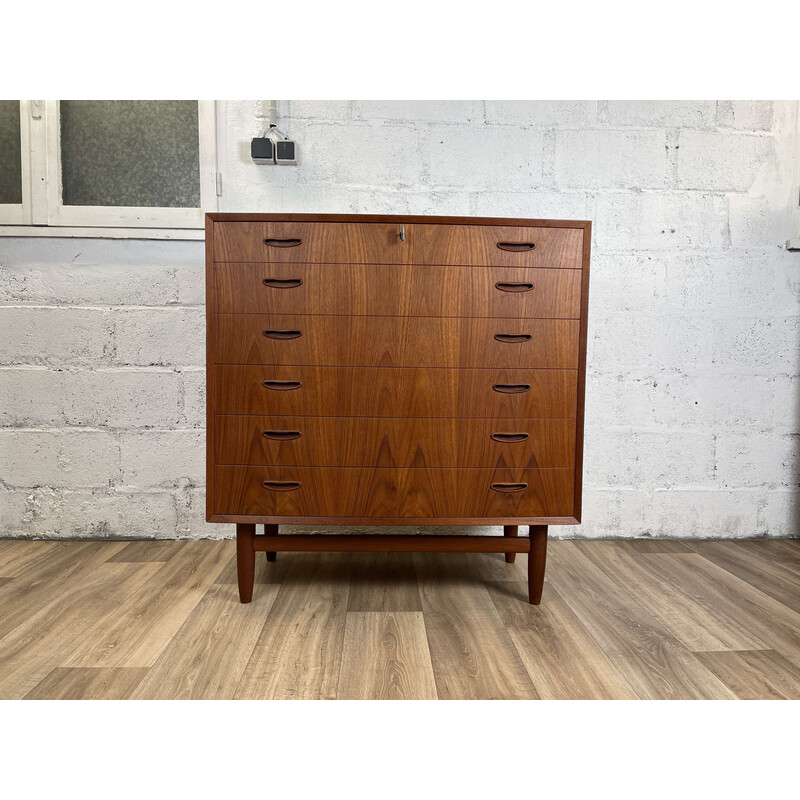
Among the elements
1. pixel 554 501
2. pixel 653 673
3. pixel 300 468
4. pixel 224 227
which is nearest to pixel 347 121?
Answer: pixel 224 227

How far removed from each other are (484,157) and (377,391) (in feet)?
3.60

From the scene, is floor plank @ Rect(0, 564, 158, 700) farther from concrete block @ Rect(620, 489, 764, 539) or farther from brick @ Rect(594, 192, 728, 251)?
brick @ Rect(594, 192, 728, 251)

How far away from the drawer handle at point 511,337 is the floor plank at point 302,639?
830 mm

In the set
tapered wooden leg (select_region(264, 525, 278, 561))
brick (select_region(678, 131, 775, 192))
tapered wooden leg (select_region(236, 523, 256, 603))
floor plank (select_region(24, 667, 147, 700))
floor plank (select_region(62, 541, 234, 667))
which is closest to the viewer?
floor plank (select_region(24, 667, 147, 700))

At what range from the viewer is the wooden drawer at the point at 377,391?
1.64 m

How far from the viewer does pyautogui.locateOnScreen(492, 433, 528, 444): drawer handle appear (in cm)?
165

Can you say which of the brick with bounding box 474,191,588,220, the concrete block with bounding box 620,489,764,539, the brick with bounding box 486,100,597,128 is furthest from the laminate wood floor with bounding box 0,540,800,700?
the brick with bounding box 486,100,597,128

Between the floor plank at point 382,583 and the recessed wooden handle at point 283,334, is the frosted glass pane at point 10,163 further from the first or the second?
the floor plank at point 382,583


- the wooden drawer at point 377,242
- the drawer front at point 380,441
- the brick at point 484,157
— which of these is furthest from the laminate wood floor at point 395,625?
the brick at point 484,157

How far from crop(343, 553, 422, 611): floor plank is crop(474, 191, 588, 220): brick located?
4.13 ft

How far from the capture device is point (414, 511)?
5.46ft

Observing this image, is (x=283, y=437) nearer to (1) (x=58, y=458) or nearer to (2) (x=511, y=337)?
(2) (x=511, y=337)

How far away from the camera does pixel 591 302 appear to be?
2.29 metres

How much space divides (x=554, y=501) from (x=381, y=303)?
700mm
